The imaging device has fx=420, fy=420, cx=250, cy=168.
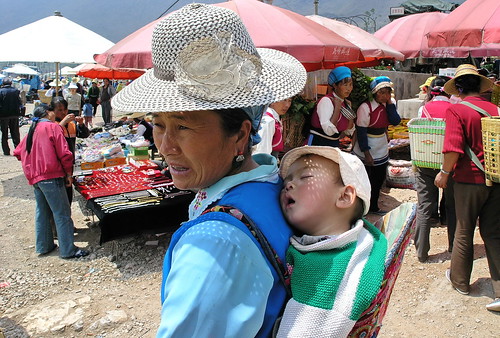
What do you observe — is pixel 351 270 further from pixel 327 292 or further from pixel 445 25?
pixel 445 25

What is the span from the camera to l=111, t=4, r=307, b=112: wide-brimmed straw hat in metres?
1.14

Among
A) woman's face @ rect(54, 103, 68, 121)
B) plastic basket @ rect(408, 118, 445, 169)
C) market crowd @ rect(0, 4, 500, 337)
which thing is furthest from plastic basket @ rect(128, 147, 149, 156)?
market crowd @ rect(0, 4, 500, 337)

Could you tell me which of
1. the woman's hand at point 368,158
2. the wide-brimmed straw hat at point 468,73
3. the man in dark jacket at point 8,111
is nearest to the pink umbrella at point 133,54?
the wide-brimmed straw hat at point 468,73

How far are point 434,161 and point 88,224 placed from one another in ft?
16.9

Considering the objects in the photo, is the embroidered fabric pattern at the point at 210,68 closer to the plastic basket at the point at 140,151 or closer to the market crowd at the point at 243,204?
the market crowd at the point at 243,204

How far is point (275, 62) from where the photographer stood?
1.43 meters

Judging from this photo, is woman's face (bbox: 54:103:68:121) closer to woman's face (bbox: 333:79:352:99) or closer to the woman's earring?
woman's face (bbox: 333:79:352:99)

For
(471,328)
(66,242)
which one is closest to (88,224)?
(66,242)

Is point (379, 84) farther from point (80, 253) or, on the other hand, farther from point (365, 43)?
point (80, 253)

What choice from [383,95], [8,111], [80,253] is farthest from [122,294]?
[8,111]

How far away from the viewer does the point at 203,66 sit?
1132mm

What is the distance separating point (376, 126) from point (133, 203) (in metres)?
3.68

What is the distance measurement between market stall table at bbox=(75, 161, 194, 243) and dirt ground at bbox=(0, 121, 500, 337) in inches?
12.7

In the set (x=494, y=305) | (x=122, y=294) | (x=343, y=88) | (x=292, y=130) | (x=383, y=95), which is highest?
(x=343, y=88)
